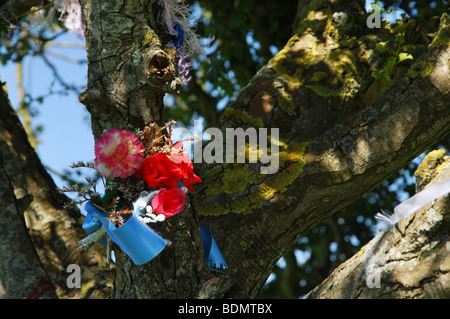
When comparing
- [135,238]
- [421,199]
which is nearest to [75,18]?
[135,238]

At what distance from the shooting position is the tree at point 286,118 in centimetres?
224

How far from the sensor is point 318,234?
5480 mm

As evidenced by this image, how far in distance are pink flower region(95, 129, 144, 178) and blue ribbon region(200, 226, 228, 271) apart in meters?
0.58

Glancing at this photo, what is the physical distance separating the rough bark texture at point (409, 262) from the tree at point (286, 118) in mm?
556

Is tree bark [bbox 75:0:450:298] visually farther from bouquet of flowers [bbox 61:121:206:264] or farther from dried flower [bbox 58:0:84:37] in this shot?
dried flower [bbox 58:0:84:37]

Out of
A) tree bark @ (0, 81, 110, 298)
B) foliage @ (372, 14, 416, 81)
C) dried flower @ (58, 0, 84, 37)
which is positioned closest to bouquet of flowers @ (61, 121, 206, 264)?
tree bark @ (0, 81, 110, 298)

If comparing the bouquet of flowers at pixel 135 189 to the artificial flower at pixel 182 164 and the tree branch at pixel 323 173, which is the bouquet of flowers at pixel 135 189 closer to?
the artificial flower at pixel 182 164

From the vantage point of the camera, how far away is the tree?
7.36 feet

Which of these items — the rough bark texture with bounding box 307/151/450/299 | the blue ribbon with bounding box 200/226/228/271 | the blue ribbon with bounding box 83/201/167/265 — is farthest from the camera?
the blue ribbon with bounding box 200/226/228/271

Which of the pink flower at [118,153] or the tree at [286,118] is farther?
the tree at [286,118]

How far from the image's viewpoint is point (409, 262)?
6.03ft

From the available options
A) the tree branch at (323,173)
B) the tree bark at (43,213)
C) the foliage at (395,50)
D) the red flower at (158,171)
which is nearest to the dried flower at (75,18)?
the tree bark at (43,213)
